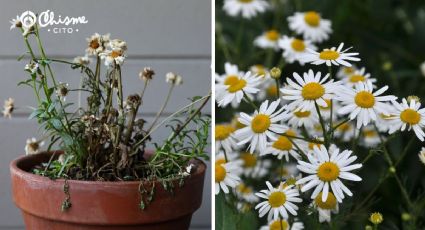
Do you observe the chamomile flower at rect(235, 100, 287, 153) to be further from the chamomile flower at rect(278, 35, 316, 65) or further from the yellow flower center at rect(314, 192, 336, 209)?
the chamomile flower at rect(278, 35, 316, 65)

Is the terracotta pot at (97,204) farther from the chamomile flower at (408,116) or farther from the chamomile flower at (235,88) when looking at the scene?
the chamomile flower at (408,116)

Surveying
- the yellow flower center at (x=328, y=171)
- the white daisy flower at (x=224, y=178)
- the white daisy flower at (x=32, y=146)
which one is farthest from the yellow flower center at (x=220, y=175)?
the white daisy flower at (x=32, y=146)

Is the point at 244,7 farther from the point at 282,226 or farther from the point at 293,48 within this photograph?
the point at 282,226

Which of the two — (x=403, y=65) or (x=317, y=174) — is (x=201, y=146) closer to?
(x=317, y=174)

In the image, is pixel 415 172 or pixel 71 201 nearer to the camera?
pixel 71 201

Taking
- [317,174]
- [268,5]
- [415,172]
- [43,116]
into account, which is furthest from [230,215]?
[268,5]

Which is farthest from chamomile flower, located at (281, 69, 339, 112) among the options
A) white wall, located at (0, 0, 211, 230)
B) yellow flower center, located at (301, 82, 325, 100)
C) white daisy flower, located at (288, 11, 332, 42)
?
white daisy flower, located at (288, 11, 332, 42)

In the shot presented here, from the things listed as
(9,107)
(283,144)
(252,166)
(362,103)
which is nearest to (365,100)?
(362,103)
